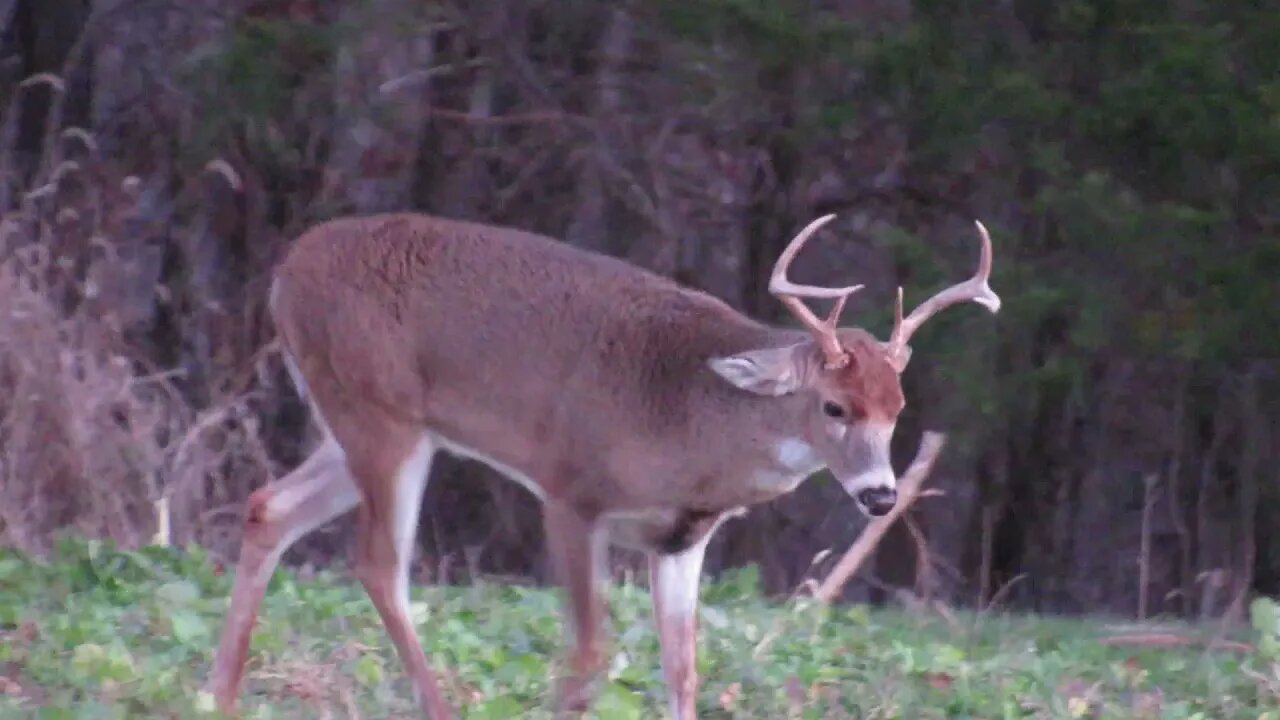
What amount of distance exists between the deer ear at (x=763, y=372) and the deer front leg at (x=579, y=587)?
1.91 ft

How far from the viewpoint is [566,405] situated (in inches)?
276

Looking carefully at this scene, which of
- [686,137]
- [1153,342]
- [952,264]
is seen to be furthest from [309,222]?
[1153,342]

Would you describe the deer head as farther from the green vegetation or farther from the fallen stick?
the fallen stick

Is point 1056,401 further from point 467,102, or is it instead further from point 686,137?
point 467,102

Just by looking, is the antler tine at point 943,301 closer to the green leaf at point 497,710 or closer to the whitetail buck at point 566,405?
the whitetail buck at point 566,405

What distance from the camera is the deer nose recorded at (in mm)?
6617

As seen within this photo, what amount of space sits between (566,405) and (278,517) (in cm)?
92

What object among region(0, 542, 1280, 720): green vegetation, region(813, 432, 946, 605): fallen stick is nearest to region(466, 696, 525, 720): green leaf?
region(0, 542, 1280, 720): green vegetation

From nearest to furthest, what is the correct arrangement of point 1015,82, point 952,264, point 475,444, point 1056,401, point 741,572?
point 475,444, point 741,572, point 1015,82, point 952,264, point 1056,401

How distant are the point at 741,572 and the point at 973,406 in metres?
2.16

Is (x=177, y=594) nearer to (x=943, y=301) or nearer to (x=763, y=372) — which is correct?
(x=763, y=372)

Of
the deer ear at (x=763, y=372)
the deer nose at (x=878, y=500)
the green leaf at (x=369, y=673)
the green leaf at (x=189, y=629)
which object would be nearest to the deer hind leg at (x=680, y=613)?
the deer ear at (x=763, y=372)

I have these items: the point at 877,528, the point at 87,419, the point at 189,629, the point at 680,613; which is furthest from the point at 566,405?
the point at 87,419

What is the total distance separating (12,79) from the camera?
1296 centimetres
